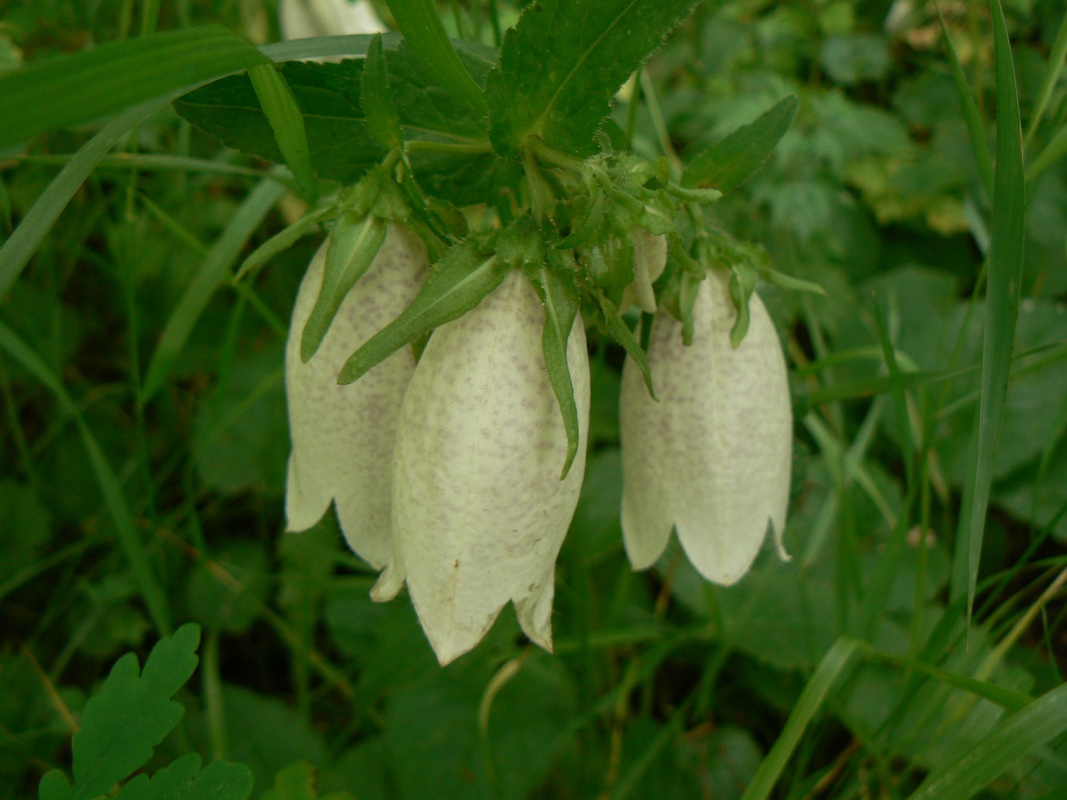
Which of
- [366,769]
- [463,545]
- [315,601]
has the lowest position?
[366,769]

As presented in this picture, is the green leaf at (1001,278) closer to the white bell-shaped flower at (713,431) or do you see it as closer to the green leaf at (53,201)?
the white bell-shaped flower at (713,431)

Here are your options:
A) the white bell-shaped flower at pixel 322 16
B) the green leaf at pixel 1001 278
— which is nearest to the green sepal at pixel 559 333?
the green leaf at pixel 1001 278

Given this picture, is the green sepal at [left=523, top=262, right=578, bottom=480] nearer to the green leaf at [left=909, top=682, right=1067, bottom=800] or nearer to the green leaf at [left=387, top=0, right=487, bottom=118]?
the green leaf at [left=387, top=0, right=487, bottom=118]

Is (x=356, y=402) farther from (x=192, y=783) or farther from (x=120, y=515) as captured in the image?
(x=120, y=515)

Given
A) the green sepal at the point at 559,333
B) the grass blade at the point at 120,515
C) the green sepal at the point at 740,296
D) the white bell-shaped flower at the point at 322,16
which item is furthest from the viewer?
the white bell-shaped flower at the point at 322,16

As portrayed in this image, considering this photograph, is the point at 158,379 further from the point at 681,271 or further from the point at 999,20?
the point at 999,20

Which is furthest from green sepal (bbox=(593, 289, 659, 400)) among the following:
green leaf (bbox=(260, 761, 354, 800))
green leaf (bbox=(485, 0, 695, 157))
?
green leaf (bbox=(260, 761, 354, 800))

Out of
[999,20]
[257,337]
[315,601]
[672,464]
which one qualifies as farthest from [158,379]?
[999,20]
